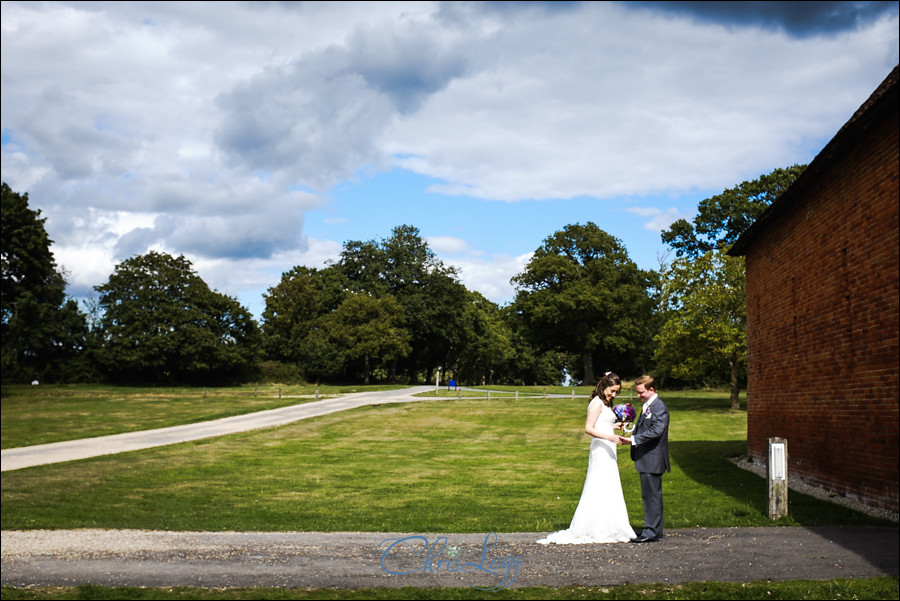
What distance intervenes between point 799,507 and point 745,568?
5329mm

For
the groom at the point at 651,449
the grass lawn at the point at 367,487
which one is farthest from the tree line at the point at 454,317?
the groom at the point at 651,449

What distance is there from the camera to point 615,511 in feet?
32.3

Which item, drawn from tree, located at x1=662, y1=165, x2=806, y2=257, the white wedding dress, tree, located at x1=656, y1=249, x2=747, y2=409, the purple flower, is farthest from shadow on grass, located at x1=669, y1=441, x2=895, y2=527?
tree, located at x1=662, y1=165, x2=806, y2=257

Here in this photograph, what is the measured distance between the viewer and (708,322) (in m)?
38.9

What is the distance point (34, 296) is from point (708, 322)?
3608 cm

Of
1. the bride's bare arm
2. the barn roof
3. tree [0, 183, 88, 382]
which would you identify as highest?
the barn roof

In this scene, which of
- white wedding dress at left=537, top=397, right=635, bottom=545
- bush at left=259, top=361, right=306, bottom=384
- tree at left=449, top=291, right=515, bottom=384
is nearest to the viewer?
white wedding dress at left=537, top=397, right=635, bottom=545

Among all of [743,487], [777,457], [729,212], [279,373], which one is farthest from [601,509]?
[279,373]

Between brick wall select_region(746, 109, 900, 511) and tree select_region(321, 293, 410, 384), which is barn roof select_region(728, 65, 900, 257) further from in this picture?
tree select_region(321, 293, 410, 384)

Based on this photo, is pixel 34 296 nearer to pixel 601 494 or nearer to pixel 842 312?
pixel 601 494

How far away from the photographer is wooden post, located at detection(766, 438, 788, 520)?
11.7 meters

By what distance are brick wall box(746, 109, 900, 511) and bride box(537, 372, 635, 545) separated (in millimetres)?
5086

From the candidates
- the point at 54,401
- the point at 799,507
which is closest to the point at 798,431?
the point at 799,507

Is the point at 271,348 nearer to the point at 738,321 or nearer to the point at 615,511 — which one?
the point at 738,321
